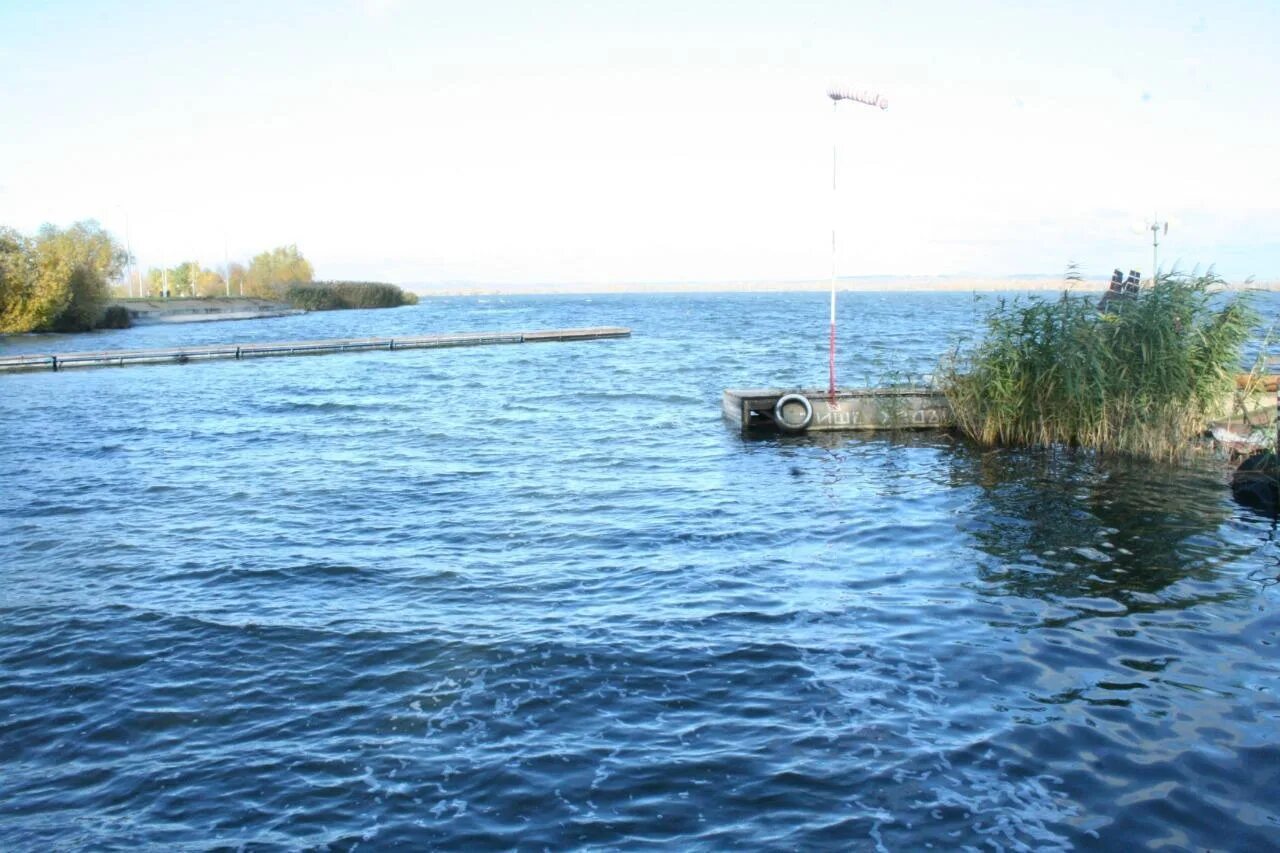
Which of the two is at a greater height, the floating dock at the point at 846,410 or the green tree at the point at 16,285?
the green tree at the point at 16,285

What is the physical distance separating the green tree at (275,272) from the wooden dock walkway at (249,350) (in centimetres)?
8506

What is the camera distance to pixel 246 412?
1005 inches

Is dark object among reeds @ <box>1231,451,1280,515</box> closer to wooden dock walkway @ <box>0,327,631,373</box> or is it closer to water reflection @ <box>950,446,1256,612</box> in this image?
water reflection @ <box>950,446,1256,612</box>

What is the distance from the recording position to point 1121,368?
1623cm

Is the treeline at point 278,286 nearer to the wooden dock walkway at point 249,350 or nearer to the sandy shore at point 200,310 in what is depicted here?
the sandy shore at point 200,310

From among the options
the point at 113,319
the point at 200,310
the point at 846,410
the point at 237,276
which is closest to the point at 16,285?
the point at 113,319

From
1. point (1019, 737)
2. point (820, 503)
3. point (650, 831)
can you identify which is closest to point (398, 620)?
point (650, 831)

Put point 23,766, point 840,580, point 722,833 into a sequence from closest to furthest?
point 722,833
point 23,766
point 840,580

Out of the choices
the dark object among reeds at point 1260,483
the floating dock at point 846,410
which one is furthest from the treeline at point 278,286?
the dark object among reeds at point 1260,483

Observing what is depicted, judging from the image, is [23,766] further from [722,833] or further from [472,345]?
[472,345]

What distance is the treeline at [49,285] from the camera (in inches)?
2317

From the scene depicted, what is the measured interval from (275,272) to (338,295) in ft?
82.4

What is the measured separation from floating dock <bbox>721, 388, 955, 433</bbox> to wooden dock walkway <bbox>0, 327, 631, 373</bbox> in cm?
2877

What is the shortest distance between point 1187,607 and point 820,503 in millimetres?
5319
